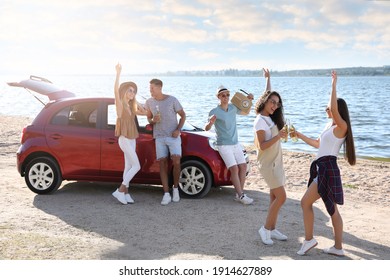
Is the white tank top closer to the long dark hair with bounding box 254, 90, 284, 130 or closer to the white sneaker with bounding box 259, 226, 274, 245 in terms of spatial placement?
the long dark hair with bounding box 254, 90, 284, 130

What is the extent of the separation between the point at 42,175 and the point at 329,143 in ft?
15.9

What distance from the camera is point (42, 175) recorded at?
8250 millimetres

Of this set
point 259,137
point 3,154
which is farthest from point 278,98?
Result: point 3,154

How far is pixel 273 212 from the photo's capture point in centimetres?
595

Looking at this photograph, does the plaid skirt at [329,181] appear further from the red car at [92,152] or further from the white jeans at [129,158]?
the white jeans at [129,158]

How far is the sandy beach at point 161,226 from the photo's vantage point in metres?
5.69

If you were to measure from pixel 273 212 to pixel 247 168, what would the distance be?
8.17ft

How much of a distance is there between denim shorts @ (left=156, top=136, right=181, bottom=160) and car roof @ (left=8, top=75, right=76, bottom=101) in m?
2.22

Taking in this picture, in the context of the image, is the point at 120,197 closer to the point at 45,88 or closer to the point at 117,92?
the point at 117,92

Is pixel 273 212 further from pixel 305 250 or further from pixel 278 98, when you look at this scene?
pixel 278 98

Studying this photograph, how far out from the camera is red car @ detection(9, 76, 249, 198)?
8094 mm

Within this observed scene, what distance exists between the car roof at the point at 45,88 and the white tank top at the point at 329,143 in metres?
5.14

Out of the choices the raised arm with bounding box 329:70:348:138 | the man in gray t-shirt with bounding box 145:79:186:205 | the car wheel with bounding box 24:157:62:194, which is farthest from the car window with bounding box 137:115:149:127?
the raised arm with bounding box 329:70:348:138

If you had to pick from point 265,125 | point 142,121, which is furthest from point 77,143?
point 265,125
